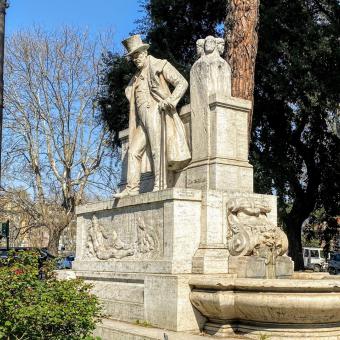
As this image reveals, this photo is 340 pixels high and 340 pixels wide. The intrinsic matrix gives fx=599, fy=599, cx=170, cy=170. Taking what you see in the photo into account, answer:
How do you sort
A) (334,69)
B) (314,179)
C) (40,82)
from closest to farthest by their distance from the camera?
(334,69) → (314,179) → (40,82)

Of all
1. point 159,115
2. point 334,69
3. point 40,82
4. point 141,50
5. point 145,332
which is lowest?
point 145,332

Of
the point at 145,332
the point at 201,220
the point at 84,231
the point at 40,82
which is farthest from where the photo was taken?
the point at 40,82

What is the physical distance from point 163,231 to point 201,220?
538mm

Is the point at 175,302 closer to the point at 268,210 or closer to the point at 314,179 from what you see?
the point at 268,210

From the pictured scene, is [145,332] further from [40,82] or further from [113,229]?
[40,82]

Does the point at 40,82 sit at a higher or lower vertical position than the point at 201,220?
higher

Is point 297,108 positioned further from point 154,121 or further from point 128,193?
point 128,193

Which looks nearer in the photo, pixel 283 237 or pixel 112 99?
pixel 283 237

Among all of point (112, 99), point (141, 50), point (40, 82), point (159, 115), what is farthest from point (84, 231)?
point (40, 82)

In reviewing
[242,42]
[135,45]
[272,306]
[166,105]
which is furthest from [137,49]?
[242,42]

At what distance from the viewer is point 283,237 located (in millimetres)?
8219

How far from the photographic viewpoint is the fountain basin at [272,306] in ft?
21.9

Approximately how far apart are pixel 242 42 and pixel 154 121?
6.21 meters

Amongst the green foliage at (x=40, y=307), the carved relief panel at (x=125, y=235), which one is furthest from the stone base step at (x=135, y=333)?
the green foliage at (x=40, y=307)
